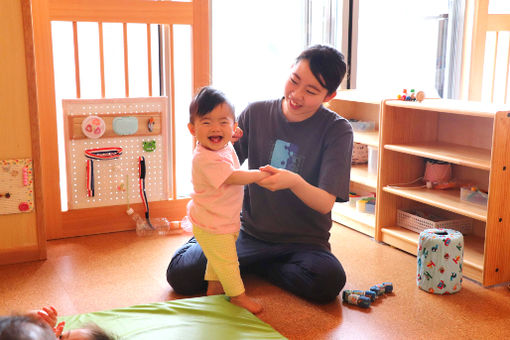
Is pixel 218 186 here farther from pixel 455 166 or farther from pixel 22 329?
pixel 455 166

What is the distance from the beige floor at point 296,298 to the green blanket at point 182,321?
114 millimetres

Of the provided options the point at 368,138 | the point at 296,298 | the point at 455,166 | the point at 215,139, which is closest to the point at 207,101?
the point at 215,139

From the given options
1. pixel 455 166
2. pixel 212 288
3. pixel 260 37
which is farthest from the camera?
pixel 260 37

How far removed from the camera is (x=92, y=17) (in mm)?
2520

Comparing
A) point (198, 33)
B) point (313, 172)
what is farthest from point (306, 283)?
point (198, 33)

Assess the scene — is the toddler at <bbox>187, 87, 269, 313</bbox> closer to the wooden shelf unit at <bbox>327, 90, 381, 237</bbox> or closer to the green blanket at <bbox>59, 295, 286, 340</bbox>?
the green blanket at <bbox>59, 295, 286, 340</bbox>

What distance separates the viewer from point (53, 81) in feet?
8.18

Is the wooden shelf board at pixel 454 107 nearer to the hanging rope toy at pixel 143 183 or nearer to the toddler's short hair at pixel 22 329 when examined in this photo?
the hanging rope toy at pixel 143 183

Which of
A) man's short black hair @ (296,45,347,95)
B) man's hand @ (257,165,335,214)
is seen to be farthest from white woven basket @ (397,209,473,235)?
man's short black hair @ (296,45,347,95)

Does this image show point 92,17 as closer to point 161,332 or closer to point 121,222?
point 121,222

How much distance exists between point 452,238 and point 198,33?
149 centimetres

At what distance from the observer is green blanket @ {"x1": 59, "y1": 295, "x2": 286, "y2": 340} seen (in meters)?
1.66

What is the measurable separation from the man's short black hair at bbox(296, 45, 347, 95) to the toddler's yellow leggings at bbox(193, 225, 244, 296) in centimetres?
58

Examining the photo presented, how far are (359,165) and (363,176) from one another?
0.24 metres
